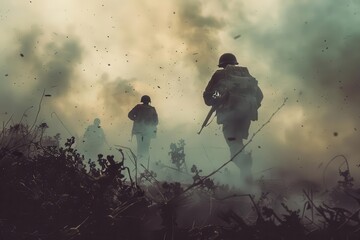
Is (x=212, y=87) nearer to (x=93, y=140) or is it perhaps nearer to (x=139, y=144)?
(x=139, y=144)

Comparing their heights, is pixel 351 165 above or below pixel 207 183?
above

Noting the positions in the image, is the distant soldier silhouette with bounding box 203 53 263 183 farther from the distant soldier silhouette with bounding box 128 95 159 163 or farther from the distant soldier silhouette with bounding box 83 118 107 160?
the distant soldier silhouette with bounding box 83 118 107 160

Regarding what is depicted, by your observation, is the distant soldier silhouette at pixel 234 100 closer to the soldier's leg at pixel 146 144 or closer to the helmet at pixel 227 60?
the helmet at pixel 227 60

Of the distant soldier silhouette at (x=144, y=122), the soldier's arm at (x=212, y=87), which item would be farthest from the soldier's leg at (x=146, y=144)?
the soldier's arm at (x=212, y=87)

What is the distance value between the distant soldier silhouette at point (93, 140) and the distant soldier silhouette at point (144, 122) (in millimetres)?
3773

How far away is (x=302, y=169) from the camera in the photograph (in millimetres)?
9883

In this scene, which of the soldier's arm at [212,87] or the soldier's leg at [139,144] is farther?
the soldier's leg at [139,144]

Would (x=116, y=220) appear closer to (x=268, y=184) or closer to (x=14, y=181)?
(x=14, y=181)

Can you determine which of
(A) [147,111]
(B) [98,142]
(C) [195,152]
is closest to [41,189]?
(A) [147,111]

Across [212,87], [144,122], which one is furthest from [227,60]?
[144,122]

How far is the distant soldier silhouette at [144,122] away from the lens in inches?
431

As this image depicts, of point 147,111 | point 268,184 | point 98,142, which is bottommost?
point 268,184

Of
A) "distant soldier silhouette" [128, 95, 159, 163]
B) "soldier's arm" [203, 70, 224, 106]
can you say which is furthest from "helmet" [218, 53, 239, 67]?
"distant soldier silhouette" [128, 95, 159, 163]

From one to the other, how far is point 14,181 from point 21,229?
377mm
